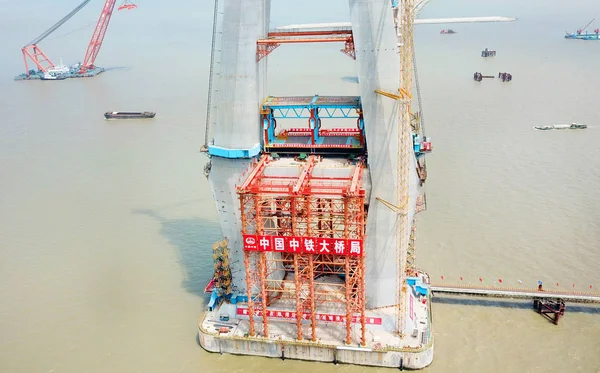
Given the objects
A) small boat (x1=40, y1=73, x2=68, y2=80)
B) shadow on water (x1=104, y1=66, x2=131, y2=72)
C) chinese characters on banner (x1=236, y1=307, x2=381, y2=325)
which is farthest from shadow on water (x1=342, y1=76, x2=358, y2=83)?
chinese characters on banner (x1=236, y1=307, x2=381, y2=325)

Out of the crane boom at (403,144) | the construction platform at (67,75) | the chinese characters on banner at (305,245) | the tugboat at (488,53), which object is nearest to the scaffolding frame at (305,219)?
the chinese characters on banner at (305,245)

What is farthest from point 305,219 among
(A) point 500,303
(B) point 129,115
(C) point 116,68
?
(C) point 116,68

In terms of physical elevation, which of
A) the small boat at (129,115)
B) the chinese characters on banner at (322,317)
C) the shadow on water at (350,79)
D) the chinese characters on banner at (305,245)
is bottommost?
the chinese characters on banner at (322,317)

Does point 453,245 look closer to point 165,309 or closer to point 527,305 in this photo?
point 527,305

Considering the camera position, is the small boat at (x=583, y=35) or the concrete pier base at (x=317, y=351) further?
the small boat at (x=583, y=35)

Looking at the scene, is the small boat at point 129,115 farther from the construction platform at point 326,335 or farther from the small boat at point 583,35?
the small boat at point 583,35
